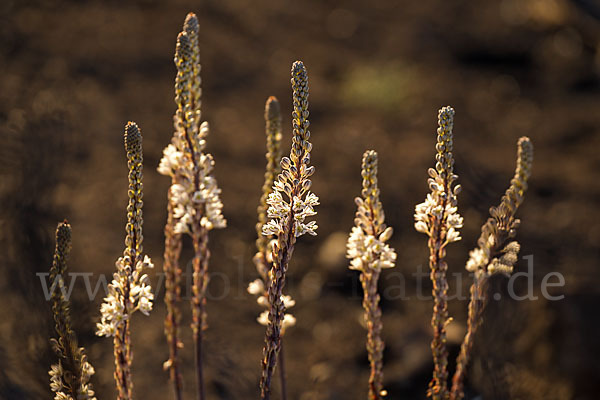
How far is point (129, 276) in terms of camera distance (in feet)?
6.13

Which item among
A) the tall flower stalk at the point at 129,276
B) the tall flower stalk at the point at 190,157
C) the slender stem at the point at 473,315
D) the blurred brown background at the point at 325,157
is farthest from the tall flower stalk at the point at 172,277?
the slender stem at the point at 473,315

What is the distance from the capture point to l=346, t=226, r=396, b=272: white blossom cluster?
6.63 feet

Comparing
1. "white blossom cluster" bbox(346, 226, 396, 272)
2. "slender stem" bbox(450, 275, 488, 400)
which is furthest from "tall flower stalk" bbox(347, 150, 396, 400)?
"slender stem" bbox(450, 275, 488, 400)

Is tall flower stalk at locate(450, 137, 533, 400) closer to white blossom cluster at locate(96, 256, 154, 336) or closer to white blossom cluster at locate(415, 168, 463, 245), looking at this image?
white blossom cluster at locate(415, 168, 463, 245)

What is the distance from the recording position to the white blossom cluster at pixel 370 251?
202 cm

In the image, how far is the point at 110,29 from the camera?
6.97 meters

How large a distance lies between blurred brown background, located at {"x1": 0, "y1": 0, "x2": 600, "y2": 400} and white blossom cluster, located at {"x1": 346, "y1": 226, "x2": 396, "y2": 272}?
89 cm

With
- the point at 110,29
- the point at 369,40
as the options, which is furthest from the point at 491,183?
the point at 110,29

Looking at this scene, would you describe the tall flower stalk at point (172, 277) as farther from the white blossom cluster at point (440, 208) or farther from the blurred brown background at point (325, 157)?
the white blossom cluster at point (440, 208)

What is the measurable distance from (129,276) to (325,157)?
402cm

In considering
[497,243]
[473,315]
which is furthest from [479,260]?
[473,315]

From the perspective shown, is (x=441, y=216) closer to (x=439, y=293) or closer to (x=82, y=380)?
(x=439, y=293)

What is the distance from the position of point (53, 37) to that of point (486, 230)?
5785 millimetres

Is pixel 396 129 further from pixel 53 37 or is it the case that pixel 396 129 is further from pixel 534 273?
pixel 53 37
